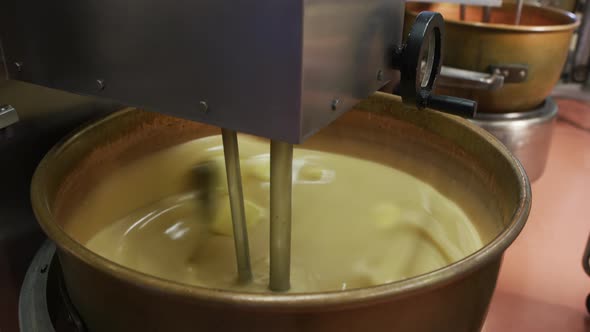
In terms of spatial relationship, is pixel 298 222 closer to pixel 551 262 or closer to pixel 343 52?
pixel 343 52

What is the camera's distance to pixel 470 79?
114 cm

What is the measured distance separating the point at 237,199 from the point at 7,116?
304 mm

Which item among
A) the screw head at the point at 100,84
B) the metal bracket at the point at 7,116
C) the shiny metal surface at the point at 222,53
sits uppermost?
the shiny metal surface at the point at 222,53

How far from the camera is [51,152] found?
2.08 ft

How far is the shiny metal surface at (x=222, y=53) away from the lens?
1.26 ft

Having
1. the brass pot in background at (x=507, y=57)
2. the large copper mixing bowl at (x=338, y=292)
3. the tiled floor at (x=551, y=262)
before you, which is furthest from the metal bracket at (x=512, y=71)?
the large copper mixing bowl at (x=338, y=292)

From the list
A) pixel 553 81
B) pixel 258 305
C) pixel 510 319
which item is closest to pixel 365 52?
pixel 258 305

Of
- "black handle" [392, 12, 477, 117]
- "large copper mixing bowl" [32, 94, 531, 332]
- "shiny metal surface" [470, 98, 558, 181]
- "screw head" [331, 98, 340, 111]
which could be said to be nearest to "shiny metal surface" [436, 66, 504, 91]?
"shiny metal surface" [470, 98, 558, 181]

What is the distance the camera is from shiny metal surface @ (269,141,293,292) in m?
0.54

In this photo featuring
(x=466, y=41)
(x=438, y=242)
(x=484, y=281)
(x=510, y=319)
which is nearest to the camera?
(x=484, y=281)

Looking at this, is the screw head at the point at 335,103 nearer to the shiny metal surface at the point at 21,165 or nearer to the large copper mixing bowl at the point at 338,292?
the large copper mixing bowl at the point at 338,292

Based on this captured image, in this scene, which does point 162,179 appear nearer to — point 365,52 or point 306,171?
point 306,171

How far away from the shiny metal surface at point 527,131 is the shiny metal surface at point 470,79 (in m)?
0.16

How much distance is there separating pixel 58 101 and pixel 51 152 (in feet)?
0.38
